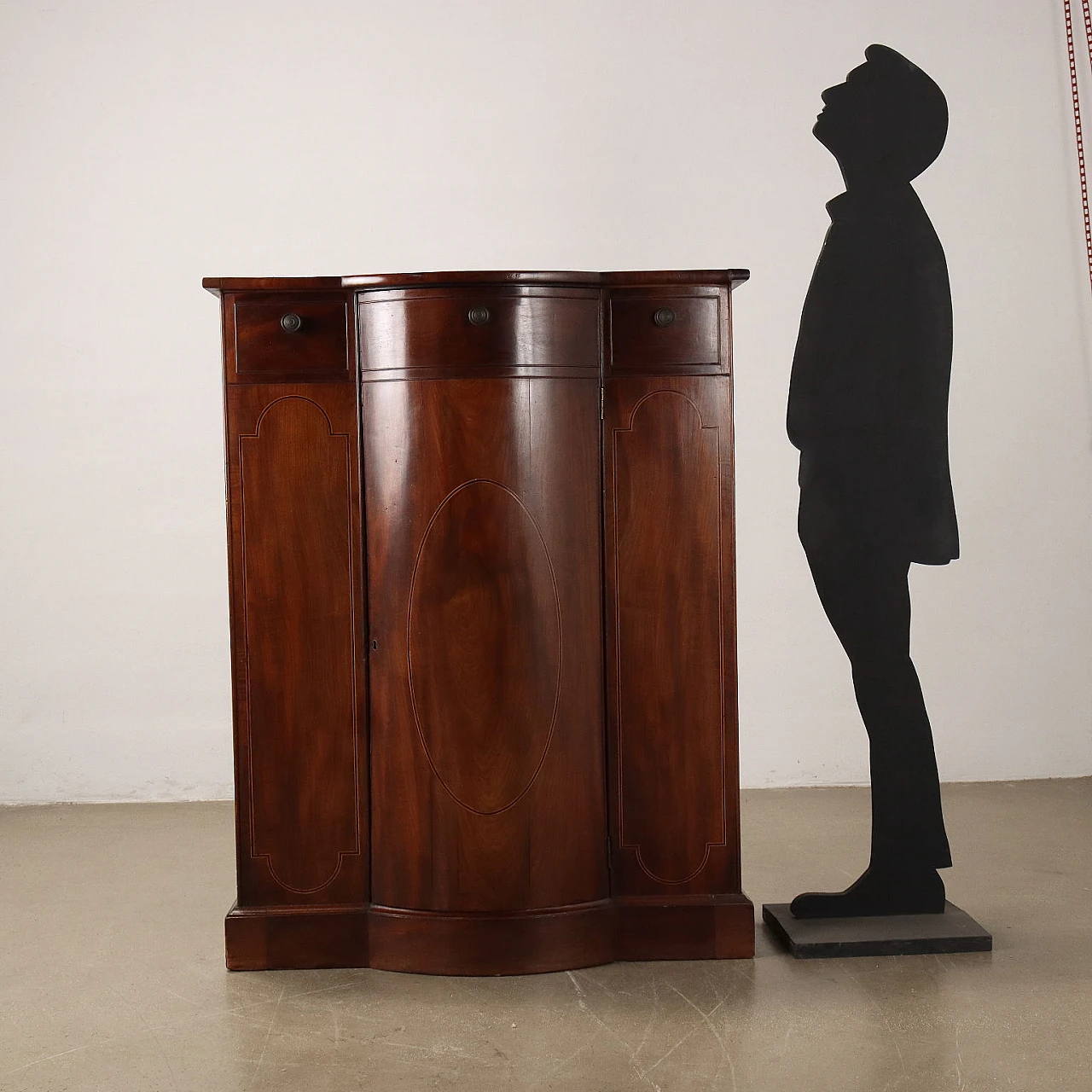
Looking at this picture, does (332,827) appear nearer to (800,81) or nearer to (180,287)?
(180,287)

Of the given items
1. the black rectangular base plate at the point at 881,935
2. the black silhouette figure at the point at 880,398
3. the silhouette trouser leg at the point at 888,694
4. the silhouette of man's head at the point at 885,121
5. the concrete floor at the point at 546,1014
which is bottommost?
the concrete floor at the point at 546,1014

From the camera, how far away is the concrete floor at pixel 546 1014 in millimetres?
2199

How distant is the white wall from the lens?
426cm

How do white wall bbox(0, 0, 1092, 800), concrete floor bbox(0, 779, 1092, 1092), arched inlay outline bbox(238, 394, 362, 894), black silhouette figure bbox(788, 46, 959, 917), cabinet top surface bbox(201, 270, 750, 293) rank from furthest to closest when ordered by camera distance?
1. white wall bbox(0, 0, 1092, 800)
2. black silhouette figure bbox(788, 46, 959, 917)
3. arched inlay outline bbox(238, 394, 362, 894)
4. cabinet top surface bbox(201, 270, 750, 293)
5. concrete floor bbox(0, 779, 1092, 1092)

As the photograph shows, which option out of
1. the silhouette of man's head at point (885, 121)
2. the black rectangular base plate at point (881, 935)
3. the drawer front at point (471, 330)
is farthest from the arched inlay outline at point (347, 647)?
the silhouette of man's head at point (885, 121)

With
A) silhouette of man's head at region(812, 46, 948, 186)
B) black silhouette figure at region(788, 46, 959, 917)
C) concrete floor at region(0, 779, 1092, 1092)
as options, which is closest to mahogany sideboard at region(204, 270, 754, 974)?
concrete floor at region(0, 779, 1092, 1092)

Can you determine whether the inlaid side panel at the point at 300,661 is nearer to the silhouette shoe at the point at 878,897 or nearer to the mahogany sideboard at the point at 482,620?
the mahogany sideboard at the point at 482,620

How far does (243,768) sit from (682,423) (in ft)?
A: 4.15

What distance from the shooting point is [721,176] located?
431cm

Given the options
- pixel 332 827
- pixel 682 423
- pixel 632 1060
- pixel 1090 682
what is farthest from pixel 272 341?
pixel 1090 682

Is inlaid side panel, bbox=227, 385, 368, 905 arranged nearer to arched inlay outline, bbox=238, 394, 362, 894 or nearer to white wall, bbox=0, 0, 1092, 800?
arched inlay outline, bbox=238, 394, 362, 894

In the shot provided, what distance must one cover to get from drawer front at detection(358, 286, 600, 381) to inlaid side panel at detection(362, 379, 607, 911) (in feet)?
0.14

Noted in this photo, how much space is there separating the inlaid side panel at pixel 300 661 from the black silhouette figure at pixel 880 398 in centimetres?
109

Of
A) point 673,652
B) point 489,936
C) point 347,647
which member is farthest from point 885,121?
point 489,936
